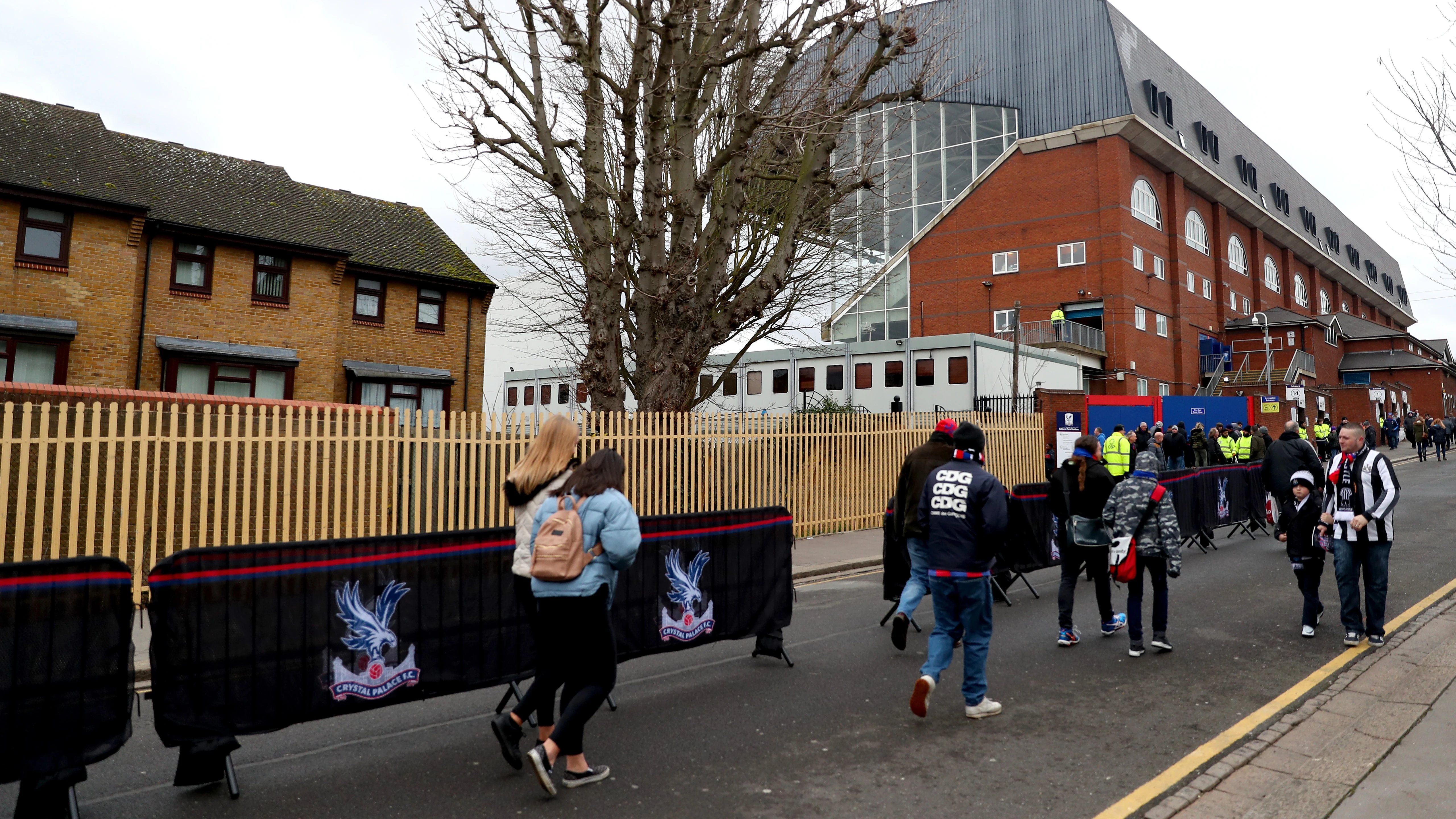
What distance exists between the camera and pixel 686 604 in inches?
246

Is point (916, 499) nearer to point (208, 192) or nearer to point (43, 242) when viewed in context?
point (43, 242)

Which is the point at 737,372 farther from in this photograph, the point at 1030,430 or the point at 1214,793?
the point at 1214,793

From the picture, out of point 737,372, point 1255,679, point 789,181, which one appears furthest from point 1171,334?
point 1255,679

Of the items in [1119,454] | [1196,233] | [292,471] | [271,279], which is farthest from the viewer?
[1196,233]

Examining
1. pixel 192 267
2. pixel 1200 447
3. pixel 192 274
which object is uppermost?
pixel 192 267

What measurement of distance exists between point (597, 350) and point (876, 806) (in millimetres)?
9677

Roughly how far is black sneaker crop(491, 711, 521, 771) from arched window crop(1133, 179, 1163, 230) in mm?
44480

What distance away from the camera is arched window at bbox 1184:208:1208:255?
46469mm

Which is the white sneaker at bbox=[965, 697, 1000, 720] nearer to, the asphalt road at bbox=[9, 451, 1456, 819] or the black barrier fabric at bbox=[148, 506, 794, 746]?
the asphalt road at bbox=[9, 451, 1456, 819]

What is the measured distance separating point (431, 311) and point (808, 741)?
22.8 metres

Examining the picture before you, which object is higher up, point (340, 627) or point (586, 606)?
point (586, 606)

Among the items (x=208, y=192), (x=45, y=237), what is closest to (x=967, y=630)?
(x=45, y=237)

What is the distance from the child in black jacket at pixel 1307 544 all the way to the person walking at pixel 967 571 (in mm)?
3714

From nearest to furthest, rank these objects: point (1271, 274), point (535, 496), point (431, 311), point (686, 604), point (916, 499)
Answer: point (535, 496) < point (686, 604) < point (916, 499) < point (431, 311) < point (1271, 274)
